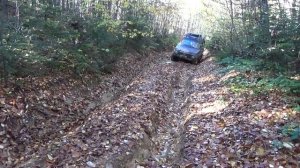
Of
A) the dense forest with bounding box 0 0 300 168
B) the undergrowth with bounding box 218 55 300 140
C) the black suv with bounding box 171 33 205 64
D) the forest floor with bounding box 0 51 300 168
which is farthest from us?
the black suv with bounding box 171 33 205 64

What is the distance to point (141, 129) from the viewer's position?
7.61 metres

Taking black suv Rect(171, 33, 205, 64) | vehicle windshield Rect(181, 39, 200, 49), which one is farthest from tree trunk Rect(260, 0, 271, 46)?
vehicle windshield Rect(181, 39, 200, 49)

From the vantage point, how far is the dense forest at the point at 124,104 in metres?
6.23

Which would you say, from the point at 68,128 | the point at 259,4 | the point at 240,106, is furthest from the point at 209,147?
the point at 259,4

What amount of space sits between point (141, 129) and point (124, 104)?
1.93 metres

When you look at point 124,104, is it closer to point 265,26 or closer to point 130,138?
point 130,138

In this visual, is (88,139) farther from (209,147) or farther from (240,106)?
(240,106)

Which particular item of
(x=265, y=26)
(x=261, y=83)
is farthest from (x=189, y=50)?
(x=261, y=83)

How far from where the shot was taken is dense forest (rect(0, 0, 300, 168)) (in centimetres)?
623

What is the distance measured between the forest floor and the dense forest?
2cm

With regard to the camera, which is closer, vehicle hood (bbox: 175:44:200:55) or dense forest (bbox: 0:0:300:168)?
dense forest (bbox: 0:0:300:168)

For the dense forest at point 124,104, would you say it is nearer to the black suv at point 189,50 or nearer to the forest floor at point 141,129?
the forest floor at point 141,129

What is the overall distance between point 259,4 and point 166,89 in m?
6.46

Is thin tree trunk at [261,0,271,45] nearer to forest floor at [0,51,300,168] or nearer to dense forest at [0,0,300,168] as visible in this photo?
dense forest at [0,0,300,168]
